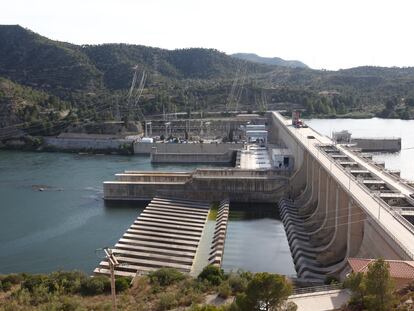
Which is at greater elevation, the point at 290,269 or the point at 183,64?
the point at 183,64

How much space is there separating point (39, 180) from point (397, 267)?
116 feet

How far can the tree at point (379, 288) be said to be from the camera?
9.61 m

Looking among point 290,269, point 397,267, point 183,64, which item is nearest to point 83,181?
point 290,269

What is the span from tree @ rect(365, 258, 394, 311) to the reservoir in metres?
12.8

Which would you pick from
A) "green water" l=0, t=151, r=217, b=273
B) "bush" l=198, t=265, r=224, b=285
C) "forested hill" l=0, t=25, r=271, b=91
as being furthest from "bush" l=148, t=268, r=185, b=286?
"forested hill" l=0, t=25, r=271, b=91

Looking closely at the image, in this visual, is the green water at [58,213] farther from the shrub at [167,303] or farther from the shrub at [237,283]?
the shrub at [237,283]

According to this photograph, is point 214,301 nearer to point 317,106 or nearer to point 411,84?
point 317,106

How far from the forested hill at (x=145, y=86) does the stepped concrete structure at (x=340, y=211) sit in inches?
1568

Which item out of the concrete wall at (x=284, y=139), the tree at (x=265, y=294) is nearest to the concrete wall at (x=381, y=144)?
the concrete wall at (x=284, y=139)

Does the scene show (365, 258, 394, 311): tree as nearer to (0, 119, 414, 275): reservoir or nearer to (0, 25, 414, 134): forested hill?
(0, 119, 414, 275): reservoir

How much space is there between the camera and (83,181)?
4144 centimetres

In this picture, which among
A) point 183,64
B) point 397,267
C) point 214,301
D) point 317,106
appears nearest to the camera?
point 397,267

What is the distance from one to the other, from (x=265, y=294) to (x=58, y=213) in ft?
80.9

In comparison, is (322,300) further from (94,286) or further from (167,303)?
(94,286)
